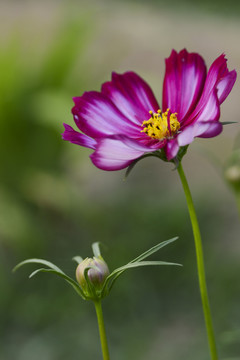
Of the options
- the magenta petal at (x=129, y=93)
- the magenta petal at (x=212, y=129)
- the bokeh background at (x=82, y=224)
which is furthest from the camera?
the bokeh background at (x=82, y=224)

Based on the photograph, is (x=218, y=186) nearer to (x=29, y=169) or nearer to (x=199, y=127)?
(x=29, y=169)

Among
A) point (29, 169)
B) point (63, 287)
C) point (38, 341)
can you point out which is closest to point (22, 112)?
point (29, 169)

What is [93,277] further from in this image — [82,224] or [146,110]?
[82,224]

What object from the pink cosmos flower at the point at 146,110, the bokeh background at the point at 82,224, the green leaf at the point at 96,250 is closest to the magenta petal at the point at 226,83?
the pink cosmos flower at the point at 146,110

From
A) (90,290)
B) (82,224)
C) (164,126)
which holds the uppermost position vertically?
(82,224)

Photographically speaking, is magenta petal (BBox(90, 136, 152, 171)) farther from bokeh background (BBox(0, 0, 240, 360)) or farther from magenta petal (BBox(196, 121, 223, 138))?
bokeh background (BBox(0, 0, 240, 360))

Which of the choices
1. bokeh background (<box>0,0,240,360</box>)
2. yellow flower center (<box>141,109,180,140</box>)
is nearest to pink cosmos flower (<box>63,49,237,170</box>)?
yellow flower center (<box>141,109,180,140</box>)

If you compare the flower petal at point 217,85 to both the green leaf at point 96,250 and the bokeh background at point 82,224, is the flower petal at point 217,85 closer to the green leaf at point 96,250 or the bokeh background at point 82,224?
the green leaf at point 96,250

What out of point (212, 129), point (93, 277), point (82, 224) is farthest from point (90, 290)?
point (82, 224)
